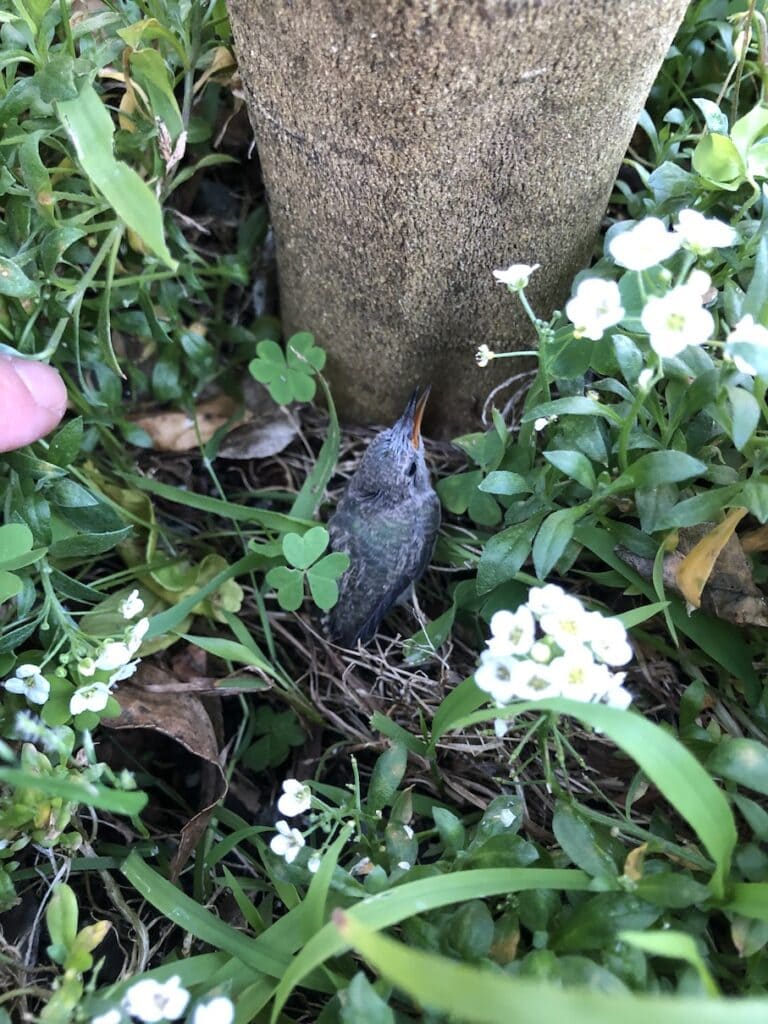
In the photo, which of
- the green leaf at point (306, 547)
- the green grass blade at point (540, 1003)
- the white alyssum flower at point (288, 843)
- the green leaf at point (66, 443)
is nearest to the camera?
the green grass blade at point (540, 1003)

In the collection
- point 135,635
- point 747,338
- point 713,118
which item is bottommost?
point 135,635

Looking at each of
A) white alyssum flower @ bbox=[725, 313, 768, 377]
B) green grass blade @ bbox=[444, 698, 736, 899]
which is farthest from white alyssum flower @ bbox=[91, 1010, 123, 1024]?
white alyssum flower @ bbox=[725, 313, 768, 377]

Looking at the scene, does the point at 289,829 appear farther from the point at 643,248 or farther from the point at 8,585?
the point at 643,248

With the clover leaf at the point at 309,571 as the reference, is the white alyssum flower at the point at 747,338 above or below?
above

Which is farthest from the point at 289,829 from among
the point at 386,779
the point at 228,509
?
the point at 228,509

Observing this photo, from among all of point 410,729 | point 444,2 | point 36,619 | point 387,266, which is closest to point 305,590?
point 410,729

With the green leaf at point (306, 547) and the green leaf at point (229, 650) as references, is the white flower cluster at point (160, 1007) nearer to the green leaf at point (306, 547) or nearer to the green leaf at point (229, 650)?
the green leaf at point (229, 650)

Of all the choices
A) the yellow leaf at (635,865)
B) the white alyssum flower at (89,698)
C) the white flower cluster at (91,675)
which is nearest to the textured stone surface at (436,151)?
the white flower cluster at (91,675)
